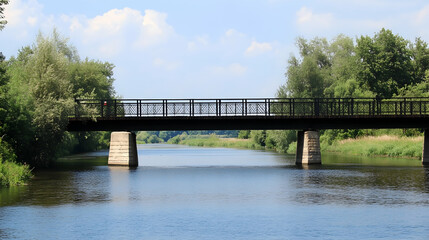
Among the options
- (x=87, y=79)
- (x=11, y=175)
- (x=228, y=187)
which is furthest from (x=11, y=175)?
(x=87, y=79)

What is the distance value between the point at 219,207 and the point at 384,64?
3574 inches

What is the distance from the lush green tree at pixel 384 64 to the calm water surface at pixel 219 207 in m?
66.8

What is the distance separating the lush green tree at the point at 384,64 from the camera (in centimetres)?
11531

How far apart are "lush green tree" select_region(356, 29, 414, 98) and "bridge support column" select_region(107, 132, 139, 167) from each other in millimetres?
63231

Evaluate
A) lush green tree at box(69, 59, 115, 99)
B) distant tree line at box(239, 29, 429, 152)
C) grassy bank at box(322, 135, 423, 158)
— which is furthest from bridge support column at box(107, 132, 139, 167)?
distant tree line at box(239, 29, 429, 152)

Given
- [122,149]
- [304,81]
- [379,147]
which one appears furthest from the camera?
[304,81]

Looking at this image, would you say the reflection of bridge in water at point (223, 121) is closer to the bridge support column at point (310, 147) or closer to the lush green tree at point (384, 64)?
the bridge support column at point (310, 147)

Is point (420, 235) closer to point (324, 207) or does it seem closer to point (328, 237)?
point (328, 237)

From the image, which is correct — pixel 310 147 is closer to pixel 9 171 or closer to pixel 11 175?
pixel 9 171

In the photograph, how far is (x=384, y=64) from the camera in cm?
11625

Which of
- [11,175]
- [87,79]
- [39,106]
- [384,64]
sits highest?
[384,64]

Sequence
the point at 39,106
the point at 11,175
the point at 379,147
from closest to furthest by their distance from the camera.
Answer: the point at 11,175
the point at 39,106
the point at 379,147

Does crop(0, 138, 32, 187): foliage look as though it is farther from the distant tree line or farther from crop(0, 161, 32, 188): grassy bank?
the distant tree line

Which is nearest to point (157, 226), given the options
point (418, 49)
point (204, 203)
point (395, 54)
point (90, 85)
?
point (204, 203)
